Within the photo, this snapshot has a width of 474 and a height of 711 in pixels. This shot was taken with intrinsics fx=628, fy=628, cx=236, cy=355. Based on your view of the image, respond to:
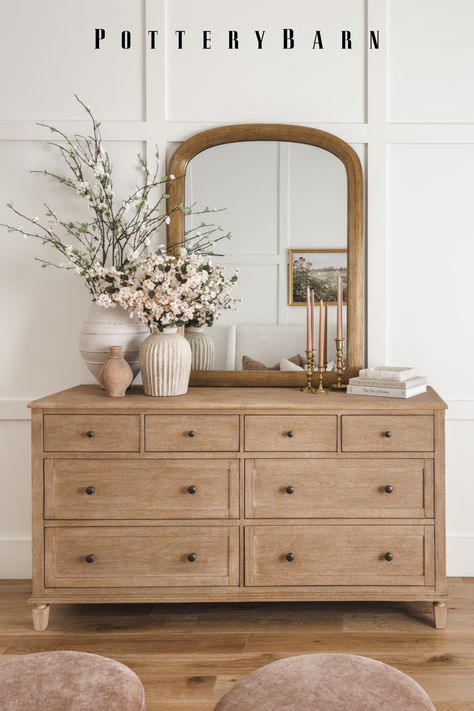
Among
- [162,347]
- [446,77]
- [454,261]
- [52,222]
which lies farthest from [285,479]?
[446,77]

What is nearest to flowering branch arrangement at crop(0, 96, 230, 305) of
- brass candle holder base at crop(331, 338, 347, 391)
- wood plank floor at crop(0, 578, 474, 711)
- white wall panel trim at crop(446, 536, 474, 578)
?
brass candle holder base at crop(331, 338, 347, 391)

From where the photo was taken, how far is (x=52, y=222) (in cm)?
285

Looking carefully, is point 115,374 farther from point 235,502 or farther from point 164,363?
point 235,502

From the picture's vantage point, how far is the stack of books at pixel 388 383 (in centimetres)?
245

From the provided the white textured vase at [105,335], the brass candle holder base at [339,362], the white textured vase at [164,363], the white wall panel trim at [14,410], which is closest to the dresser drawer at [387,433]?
the brass candle holder base at [339,362]

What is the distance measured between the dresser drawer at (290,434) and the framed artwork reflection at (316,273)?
0.65 meters

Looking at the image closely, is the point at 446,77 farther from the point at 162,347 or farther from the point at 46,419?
the point at 46,419

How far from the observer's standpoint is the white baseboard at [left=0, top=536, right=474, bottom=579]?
288 cm

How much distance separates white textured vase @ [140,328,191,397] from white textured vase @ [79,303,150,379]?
158 millimetres

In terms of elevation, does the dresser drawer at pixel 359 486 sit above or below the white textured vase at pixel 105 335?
below

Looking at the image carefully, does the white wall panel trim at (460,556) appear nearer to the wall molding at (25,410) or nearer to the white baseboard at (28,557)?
the white baseboard at (28,557)

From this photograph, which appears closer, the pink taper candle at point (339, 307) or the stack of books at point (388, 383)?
the stack of books at point (388, 383)

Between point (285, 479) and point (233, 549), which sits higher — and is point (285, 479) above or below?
above

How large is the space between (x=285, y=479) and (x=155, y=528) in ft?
1.71
